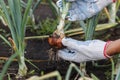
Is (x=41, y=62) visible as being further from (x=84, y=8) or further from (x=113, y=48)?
(x=113, y=48)

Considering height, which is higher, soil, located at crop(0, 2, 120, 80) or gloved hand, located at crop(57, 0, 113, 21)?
gloved hand, located at crop(57, 0, 113, 21)

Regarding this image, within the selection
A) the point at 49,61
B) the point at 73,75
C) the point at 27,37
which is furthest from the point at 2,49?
the point at 73,75

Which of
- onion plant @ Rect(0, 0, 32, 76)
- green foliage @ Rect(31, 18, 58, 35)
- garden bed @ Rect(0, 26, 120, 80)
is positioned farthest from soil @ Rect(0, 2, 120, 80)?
onion plant @ Rect(0, 0, 32, 76)

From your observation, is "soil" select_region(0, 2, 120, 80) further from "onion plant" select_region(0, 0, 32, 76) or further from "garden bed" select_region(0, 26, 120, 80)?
"onion plant" select_region(0, 0, 32, 76)

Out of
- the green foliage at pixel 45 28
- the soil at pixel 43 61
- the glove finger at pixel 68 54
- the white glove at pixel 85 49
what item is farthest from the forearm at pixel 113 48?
the green foliage at pixel 45 28

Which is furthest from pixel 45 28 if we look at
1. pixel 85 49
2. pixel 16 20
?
pixel 85 49

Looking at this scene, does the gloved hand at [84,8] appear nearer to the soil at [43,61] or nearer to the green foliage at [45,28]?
the soil at [43,61]

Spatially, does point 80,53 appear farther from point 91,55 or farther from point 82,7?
point 82,7
